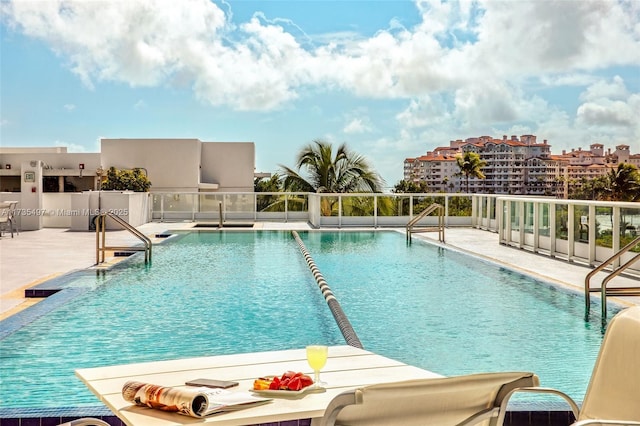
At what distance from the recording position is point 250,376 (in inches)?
109

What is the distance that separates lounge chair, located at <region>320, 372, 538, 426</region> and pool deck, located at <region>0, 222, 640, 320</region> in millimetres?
6582

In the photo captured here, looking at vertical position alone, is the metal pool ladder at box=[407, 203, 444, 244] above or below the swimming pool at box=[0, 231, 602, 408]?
above

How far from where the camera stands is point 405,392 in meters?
2.02

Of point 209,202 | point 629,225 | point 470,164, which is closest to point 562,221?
point 629,225

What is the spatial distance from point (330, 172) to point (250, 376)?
29.5 metres

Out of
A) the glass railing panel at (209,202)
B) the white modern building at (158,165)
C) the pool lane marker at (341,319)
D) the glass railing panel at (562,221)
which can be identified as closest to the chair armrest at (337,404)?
the pool lane marker at (341,319)

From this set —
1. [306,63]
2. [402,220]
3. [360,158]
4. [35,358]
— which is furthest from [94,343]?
[306,63]

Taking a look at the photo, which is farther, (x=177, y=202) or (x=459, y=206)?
(x=177, y=202)

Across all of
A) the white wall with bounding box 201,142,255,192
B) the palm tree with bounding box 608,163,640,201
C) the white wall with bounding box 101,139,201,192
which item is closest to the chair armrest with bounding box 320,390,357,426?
the white wall with bounding box 101,139,201,192

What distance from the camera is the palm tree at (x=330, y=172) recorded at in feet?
105

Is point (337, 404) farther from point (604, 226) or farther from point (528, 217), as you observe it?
point (528, 217)

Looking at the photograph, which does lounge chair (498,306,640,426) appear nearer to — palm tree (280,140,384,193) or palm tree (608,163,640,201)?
palm tree (280,140,384,193)

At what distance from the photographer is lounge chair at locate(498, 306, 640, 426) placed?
102 inches

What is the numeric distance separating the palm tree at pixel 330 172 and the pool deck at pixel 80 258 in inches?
417
